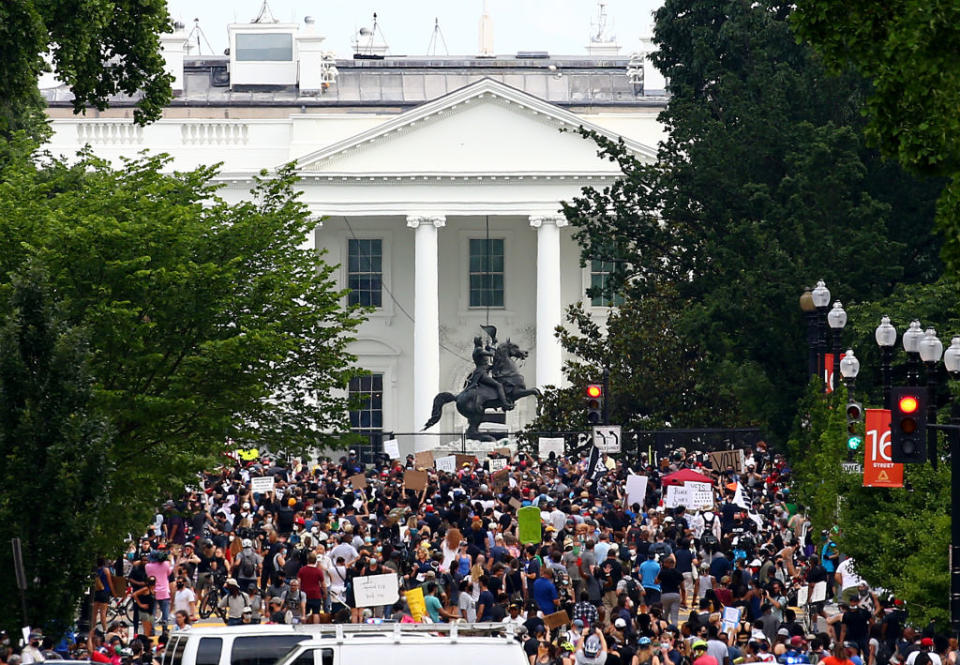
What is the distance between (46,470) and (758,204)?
23011 mm

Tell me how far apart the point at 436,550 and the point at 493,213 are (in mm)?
43454

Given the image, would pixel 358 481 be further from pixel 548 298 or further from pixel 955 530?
pixel 548 298

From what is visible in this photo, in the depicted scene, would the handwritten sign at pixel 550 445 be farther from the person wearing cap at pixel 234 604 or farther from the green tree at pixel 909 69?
the green tree at pixel 909 69

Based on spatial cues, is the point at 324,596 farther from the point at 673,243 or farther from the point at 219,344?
the point at 673,243

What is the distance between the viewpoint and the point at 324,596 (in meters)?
28.5

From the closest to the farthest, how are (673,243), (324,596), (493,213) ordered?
(324,596) → (673,243) → (493,213)

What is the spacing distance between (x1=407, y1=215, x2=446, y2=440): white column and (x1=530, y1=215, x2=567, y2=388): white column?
3760mm

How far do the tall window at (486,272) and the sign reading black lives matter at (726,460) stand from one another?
34.5 metres

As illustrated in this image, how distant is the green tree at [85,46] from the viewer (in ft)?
80.4

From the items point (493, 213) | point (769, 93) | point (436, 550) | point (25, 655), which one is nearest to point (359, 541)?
point (436, 550)

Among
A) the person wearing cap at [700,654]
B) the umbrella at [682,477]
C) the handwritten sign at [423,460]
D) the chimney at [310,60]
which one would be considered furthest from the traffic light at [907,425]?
the chimney at [310,60]

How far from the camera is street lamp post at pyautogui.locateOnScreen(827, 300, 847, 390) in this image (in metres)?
29.7

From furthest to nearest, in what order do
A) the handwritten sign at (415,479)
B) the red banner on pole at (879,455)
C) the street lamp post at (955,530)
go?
the handwritten sign at (415,479)
the red banner on pole at (879,455)
the street lamp post at (955,530)

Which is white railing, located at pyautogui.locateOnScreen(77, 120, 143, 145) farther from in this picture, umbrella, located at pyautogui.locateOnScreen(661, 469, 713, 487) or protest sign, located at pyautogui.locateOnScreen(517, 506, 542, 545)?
protest sign, located at pyautogui.locateOnScreen(517, 506, 542, 545)
